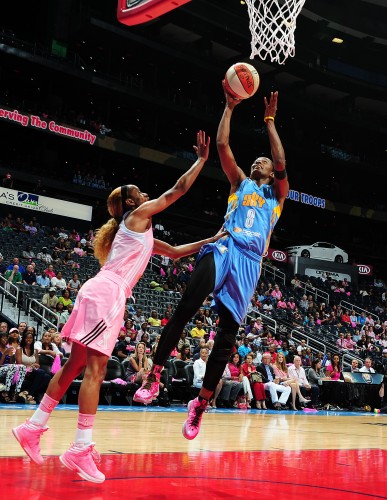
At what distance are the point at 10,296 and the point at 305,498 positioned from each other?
13043 mm

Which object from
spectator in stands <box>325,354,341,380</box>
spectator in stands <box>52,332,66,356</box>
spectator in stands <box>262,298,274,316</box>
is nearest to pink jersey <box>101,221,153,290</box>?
spectator in stands <box>52,332,66,356</box>

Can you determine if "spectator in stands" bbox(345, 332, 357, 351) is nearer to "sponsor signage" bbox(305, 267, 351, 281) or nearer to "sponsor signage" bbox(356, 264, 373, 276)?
"sponsor signage" bbox(305, 267, 351, 281)

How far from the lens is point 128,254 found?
431 cm

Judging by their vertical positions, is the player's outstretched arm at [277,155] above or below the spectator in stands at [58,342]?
above

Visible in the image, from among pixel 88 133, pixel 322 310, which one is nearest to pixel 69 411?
pixel 322 310

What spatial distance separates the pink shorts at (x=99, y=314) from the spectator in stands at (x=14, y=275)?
1237 cm

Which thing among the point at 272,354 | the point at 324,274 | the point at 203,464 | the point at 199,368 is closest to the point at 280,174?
the point at 203,464

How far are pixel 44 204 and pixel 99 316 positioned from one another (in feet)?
76.3

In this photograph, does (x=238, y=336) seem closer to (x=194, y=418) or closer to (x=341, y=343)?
(x=341, y=343)

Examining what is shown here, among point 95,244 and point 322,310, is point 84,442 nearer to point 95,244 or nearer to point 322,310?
point 95,244

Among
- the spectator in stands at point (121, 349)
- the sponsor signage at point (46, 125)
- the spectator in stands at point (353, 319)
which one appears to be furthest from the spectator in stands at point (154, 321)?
the sponsor signage at point (46, 125)

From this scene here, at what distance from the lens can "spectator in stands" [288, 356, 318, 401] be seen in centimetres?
1452

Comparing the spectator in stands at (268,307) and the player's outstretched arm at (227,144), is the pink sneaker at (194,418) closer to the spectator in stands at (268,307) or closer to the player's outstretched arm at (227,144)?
the player's outstretched arm at (227,144)

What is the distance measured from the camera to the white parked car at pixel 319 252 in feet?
110
